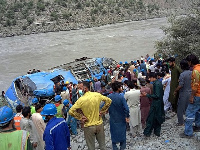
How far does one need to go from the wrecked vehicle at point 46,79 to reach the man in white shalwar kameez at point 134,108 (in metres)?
3.83

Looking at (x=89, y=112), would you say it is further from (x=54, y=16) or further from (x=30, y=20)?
(x=54, y=16)

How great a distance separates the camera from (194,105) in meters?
4.79

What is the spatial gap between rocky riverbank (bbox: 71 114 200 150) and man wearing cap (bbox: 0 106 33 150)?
9.32 ft

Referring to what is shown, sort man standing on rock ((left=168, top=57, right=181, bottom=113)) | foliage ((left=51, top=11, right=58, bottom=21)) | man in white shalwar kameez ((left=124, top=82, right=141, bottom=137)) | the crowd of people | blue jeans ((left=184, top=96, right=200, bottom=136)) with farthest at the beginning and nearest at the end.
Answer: foliage ((left=51, top=11, right=58, bottom=21)) → man standing on rock ((left=168, top=57, right=181, bottom=113)) → man in white shalwar kameez ((left=124, top=82, right=141, bottom=137)) → blue jeans ((left=184, top=96, right=200, bottom=136)) → the crowd of people

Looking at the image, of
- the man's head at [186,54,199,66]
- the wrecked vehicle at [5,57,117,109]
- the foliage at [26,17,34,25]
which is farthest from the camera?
the foliage at [26,17,34,25]

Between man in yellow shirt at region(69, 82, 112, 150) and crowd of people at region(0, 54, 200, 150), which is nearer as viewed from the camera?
crowd of people at region(0, 54, 200, 150)

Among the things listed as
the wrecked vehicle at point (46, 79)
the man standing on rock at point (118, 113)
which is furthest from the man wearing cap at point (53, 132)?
the wrecked vehicle at point (46, 79)

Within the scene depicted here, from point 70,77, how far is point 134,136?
5674 millimetres

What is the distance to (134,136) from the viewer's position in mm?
5707

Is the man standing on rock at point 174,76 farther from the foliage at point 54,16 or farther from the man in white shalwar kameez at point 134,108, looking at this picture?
the foliage at point 54,16

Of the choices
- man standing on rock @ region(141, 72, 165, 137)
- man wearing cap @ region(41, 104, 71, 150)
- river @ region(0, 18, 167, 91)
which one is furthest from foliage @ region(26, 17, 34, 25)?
man wearing cap @ region(41, 104, 71, 150)

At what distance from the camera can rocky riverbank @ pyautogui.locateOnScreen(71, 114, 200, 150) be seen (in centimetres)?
481

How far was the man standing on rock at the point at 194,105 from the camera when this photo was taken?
4574 mm

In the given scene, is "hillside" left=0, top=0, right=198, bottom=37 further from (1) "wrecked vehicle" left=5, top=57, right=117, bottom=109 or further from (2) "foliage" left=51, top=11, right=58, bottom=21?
(1) "wrecked vehicle" left=5, top=57, right=117, bottom=109
